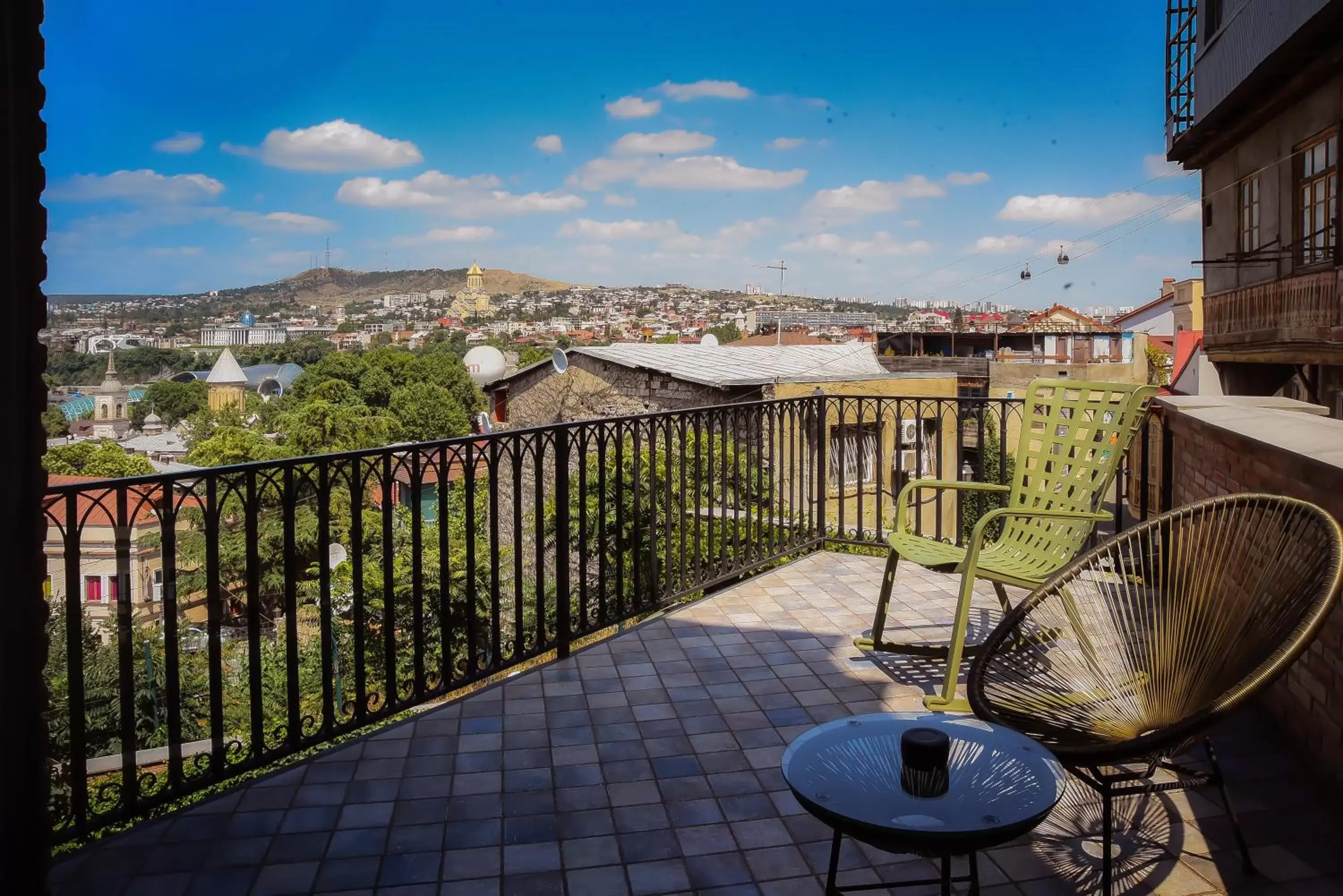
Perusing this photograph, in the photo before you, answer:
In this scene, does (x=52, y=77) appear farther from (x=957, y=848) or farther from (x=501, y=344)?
(x=501, y=344)

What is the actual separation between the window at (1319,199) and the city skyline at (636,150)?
15.1 ft

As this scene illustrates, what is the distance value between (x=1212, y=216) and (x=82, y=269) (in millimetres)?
72746

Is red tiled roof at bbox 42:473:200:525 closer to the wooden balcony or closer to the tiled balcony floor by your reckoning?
the tiled balcony floor

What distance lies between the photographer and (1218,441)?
11.4 ft

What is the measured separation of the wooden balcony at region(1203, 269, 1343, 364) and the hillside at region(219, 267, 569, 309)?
7603 cm

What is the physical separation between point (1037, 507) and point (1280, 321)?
34.9ft

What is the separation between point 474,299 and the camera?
90.9 m

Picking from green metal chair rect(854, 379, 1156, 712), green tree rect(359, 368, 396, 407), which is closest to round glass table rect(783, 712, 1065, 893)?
green metal chair rect(854, 379, 1156, 712)

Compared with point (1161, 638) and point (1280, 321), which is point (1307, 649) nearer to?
point (1161, 638)

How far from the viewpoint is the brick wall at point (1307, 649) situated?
228 centimetres

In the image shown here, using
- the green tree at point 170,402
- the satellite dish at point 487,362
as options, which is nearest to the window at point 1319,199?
the satellite dish at point 487,362

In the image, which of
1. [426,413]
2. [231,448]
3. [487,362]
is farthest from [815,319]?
[231,448]

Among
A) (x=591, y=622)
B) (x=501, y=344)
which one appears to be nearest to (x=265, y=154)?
(x=501, y=344)

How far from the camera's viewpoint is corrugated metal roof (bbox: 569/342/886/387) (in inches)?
559
